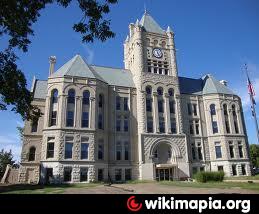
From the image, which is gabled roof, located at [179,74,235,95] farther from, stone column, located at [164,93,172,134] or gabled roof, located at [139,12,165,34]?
gabled roof, located at [139,12,165,34]

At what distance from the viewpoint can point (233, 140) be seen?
49.6 metres

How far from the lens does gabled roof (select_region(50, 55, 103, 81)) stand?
140 ft

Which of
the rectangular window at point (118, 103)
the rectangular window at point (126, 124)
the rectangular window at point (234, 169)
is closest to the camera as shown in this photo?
the rectangular window at point (126, 124)

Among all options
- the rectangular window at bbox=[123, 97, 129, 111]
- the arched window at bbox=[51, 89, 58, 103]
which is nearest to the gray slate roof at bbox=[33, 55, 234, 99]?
the arched window at bbox=[51, 89, 58, 103]

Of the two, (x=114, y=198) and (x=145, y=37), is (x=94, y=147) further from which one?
(x=114, y=198)

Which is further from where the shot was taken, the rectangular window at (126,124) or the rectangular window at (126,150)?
the rectangular window at (126,124)

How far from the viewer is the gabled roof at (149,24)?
5322 cm

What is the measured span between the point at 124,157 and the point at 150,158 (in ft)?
14.1

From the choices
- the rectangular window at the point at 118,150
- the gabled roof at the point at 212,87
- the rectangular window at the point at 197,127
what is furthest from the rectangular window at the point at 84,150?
the gabled roof at the point at 212,87

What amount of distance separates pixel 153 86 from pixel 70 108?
15.8 metres

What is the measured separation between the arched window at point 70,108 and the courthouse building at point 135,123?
0.15 meters

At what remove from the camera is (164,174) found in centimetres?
4397

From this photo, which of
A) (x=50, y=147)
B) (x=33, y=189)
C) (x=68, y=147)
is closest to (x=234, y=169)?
(x=68, y=147)

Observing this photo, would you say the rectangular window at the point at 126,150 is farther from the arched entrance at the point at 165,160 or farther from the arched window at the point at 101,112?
the arched window at the point at 101,112
